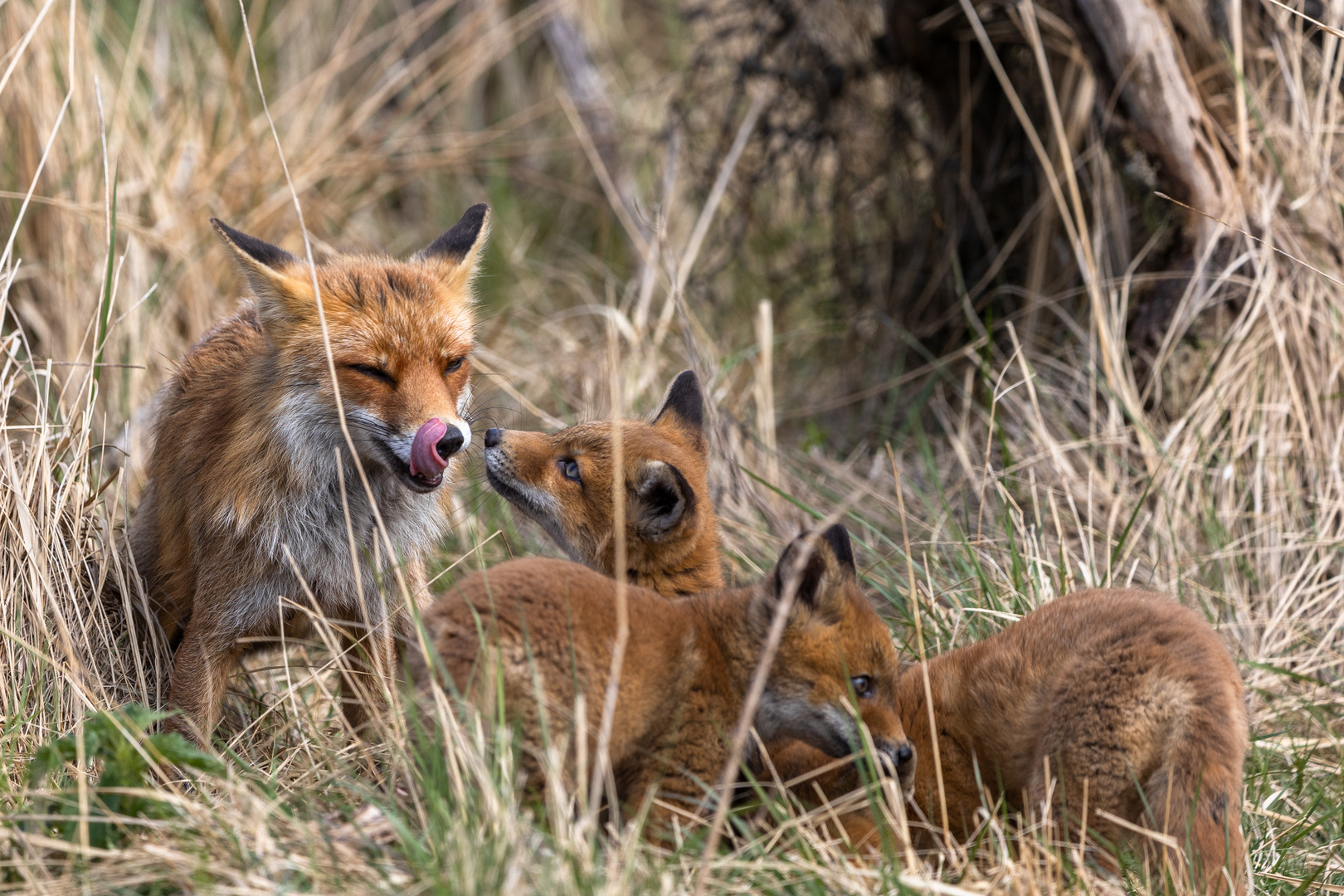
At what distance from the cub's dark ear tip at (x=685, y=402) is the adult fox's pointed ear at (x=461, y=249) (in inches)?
39.4

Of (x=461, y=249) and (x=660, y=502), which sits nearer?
(x=660, y=502)

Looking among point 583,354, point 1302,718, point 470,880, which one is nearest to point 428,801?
point 470,880

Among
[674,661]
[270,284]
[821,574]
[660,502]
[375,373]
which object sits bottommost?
[674,661]

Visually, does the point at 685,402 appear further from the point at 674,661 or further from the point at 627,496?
the point at 674,661

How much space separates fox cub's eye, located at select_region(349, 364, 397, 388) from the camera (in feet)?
14.9

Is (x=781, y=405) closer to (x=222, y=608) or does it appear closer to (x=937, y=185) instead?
(x=937, y=185)

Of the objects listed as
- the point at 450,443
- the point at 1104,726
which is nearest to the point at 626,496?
the point at 450,443

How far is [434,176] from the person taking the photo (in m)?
11.2

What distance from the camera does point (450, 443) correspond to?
438cm

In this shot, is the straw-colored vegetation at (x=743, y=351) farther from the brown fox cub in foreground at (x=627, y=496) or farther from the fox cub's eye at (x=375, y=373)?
the fox cub's eye at (x=375, y=373)

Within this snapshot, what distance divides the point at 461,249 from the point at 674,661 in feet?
7.28

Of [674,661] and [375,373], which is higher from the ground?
[375,373]

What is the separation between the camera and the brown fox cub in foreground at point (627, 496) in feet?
15.2

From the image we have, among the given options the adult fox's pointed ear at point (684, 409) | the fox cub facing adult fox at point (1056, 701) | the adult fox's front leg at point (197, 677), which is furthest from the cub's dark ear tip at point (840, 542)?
the adult fox's front leg at point (197, 677)
